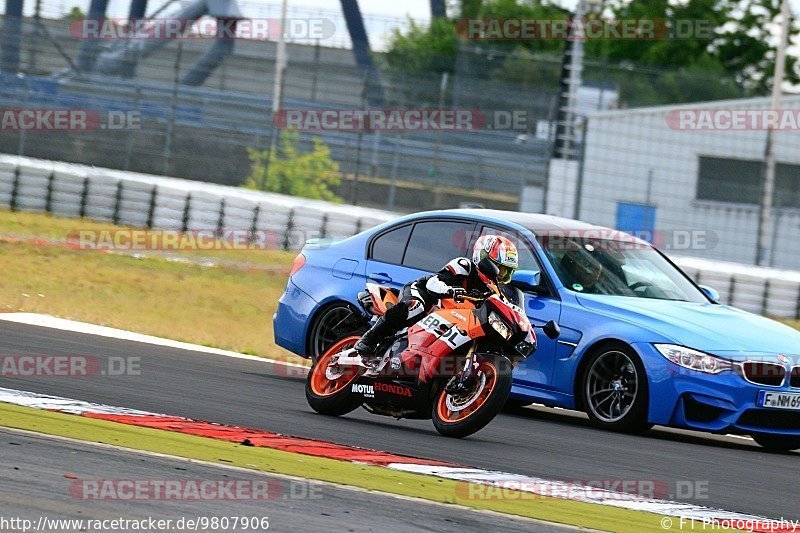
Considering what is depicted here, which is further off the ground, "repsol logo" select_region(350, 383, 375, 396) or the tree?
the tree

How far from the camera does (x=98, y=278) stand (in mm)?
17500

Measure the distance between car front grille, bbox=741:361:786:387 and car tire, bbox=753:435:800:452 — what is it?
41 centimetres

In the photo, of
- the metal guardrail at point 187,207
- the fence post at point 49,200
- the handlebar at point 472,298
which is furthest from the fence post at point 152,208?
the handlebar at point 472,298

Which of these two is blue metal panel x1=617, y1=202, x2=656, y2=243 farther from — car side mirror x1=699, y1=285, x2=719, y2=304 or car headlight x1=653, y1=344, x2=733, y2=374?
car headlight x1=653, y1=344, x2=733, y2=374

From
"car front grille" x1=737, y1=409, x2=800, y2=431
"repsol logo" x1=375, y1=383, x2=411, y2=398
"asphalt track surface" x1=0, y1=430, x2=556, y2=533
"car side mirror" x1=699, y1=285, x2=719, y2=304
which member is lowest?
"asphalt track surface" x1=0, y1=430, x2=556, y2=533

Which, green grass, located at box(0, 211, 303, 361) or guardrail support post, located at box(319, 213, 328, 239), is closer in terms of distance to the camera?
green grass, located at box(0, 211, 303, 361)

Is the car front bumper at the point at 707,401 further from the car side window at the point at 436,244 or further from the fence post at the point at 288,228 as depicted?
the fence post at the point at 288,228

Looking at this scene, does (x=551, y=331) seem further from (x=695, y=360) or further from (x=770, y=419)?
(x=770, y=419)

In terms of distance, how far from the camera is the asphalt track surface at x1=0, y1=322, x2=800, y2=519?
748 cm

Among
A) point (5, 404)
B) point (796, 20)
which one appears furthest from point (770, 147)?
point (796, 20)

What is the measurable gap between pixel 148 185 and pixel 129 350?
10.4 m

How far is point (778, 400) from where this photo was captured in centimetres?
918

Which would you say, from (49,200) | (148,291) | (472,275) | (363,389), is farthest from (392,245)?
(49,200)

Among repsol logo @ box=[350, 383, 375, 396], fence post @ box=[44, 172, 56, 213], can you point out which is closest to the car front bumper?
repsol logo @ box=[350, 383, 375, 396]
